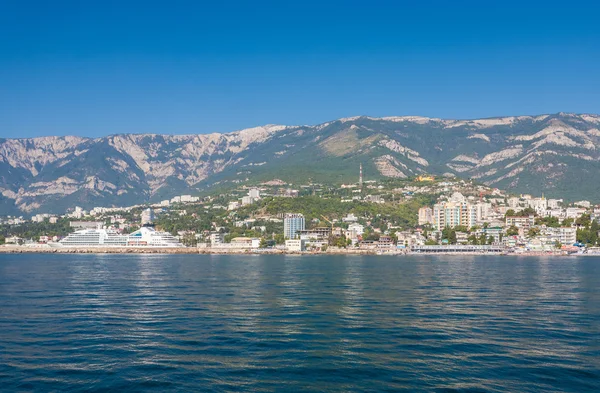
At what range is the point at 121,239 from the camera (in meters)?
184

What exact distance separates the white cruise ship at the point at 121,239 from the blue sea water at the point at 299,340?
132 metres

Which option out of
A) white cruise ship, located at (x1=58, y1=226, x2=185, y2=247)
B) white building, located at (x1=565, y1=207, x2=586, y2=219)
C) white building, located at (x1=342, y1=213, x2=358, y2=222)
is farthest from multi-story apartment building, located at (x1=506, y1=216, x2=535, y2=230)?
white cruise ship, located at (x1=58, y1=226, x2=185, y2=247)

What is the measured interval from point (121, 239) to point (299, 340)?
6524 inches

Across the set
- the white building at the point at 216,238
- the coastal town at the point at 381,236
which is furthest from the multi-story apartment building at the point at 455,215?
the white building at the point at 216,238

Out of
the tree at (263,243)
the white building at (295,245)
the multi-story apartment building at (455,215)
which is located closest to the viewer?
the white building at (295,245)

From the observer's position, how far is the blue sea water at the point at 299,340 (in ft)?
67.4

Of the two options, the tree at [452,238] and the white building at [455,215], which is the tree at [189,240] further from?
the tree at [452,238]

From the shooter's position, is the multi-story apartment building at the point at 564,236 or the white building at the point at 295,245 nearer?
the multi-story apartment building at the point at 564,236

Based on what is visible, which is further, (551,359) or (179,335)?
(179,335)

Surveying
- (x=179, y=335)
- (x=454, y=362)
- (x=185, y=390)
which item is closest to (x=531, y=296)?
(x=454, y=362)

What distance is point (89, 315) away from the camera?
33250mm

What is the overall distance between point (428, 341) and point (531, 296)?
67.1 feet

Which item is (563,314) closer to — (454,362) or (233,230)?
(454,362)

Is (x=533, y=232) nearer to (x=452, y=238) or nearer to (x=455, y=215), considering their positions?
(x=452, y=238)
